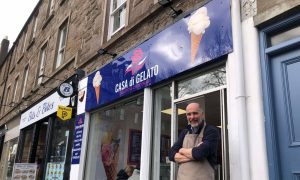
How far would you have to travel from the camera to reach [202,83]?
4.87 metres

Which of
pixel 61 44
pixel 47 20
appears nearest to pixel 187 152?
pixel 61 44

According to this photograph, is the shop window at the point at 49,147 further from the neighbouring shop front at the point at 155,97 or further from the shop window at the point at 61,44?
the shop window at the point at 61,44

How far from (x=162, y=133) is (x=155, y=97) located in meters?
0.69

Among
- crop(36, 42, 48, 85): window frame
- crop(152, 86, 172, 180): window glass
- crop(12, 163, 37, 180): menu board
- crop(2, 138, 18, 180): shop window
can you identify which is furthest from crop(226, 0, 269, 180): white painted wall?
crop(2, 138, 18, 180): shop window

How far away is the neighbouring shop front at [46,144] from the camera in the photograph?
8.83 metres

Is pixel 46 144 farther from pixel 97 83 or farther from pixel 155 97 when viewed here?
pixel 155 97

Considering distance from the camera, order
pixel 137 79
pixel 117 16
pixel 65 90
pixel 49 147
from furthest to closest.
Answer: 1. pixel 49 147
2. pixel 65 90
3. pixel 117 16
4. pixel 137 79

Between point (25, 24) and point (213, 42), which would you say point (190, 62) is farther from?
point (25, 24)

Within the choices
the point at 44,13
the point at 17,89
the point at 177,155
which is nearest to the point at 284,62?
the point at 177,155

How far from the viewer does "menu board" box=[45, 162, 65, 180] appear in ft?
27.9

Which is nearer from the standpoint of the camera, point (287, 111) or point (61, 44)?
point (287, 111)

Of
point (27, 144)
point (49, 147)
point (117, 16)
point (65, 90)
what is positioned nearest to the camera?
point (117, 16)

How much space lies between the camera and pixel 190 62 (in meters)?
4.85

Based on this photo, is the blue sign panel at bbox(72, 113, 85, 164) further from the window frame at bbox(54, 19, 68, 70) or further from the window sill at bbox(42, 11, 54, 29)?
the window sill at bbox(42, 11, 54, 29)
